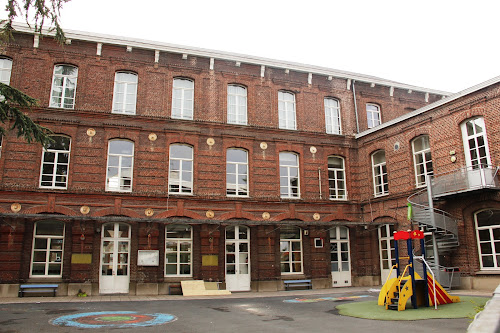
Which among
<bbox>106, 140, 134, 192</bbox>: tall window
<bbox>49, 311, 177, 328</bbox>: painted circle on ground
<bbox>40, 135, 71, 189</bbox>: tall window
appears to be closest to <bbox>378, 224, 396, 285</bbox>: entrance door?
<bbox>106, 140, 134, 192</bbox>: tall window

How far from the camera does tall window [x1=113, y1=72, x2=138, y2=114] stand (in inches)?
755

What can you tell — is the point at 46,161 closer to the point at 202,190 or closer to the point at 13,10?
the point at 202,190

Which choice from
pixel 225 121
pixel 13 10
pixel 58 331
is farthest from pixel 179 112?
pixel 58 331

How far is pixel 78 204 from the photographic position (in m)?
17.3

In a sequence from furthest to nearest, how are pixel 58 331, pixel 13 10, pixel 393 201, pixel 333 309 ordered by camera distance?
1. pixel 393 201
2. pixel 333 309
3. pixel 13 10
4. pixel 58 331

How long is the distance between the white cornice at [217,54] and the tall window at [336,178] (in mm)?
4685

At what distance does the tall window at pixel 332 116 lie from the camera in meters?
22.5

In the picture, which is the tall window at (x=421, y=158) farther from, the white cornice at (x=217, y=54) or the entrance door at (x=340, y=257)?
the white cornice at (x=217, y=54)

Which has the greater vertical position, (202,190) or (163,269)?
(202,190)

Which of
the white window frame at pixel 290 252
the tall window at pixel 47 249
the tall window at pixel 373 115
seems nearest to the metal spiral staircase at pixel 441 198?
the white window frame at pixel 290 252

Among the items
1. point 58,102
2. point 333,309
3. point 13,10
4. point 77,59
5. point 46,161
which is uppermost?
point 77,59

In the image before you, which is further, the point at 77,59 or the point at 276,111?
the point at 276,111

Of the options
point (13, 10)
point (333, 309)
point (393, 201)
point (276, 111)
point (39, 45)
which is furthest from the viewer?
point (276, 111)

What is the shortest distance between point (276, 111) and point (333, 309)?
11.6 meters
